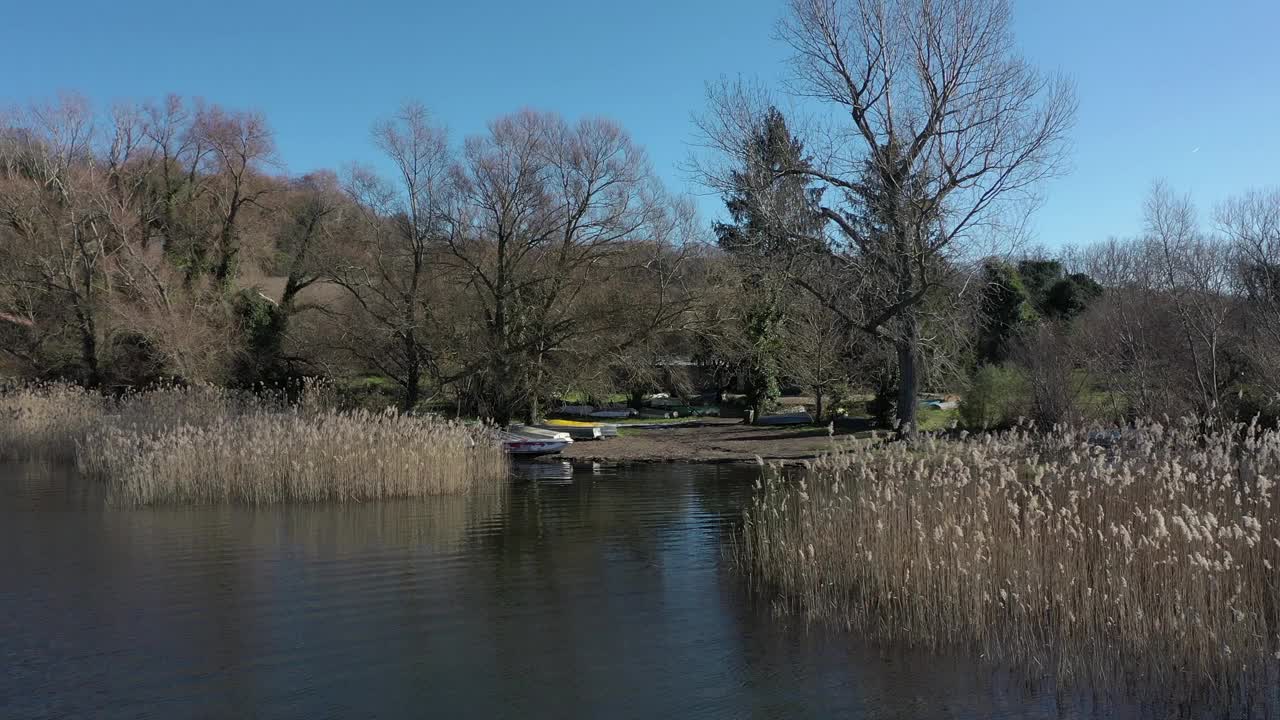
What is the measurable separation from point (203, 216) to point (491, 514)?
25.8 meters

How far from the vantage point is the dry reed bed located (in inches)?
256

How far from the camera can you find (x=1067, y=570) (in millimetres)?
7230

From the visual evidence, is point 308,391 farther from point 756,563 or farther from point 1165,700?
point 1165,700

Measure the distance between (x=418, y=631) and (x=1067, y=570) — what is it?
5.30 metres

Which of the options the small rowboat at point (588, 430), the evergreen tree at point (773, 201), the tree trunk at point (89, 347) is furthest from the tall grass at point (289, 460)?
the tree trunk at point (89, 347)

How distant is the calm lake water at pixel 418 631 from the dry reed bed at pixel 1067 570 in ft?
1.67

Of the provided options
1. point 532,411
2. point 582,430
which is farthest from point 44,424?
point 582,430

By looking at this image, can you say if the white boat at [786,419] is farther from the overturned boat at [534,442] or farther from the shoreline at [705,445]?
the overturned boat at [534,442]

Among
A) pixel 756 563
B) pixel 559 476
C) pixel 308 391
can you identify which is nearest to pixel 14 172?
pixel 308 391

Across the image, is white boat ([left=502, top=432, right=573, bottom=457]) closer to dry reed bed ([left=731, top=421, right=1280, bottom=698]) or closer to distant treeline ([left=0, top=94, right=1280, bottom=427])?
distant treeline ([left=0, top=94, right=1280, bottom=427])

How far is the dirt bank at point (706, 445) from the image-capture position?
24938 mm

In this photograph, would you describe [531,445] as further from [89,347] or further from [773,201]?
[89,347]

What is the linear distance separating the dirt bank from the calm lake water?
10.8 m

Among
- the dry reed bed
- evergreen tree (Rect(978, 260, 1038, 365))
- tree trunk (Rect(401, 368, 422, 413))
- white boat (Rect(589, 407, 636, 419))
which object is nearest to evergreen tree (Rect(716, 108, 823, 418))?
tree trunk (Rect(401, 368, 422, 413))
